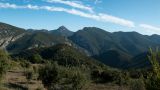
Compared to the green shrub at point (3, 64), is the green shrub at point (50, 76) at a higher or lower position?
lower

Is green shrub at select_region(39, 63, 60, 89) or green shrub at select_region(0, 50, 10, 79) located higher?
green shrub at select_region(0, 50, 10, 79)

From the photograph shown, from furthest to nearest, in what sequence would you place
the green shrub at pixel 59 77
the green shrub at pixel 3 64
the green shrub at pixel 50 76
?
the green shrub at pixel 50 76 → the green shrub at pixel 59 77 → the green shrub at pixel 3 64

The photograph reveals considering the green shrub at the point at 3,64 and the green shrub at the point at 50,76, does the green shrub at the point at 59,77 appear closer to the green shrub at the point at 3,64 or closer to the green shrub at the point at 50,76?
the green shrub at the point at 50,76

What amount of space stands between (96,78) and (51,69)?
22819mm

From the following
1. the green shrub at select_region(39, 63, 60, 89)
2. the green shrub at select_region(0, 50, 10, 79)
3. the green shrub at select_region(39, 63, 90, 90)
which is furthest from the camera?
the green shrub at select_region(39, 63, 60, 89)

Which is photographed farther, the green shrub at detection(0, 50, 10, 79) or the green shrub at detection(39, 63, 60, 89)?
the green shrub at detection(39, 63, 60, 89)

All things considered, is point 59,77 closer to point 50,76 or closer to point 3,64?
point 50,76

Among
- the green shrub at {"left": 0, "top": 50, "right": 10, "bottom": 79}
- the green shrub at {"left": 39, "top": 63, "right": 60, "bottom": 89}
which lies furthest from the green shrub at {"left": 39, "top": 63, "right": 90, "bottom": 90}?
the green shrub at {"left": 0, "top": 50, "right": 10, "bottom": 79}

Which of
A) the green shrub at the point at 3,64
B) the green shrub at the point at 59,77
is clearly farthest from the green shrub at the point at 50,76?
the green shrub at the point at 3,64

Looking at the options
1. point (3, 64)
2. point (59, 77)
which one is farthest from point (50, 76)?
point (3, 64)

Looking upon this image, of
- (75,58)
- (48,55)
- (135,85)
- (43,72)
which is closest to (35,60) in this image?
(75,58)

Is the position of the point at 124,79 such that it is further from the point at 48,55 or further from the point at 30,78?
the point at 48,55

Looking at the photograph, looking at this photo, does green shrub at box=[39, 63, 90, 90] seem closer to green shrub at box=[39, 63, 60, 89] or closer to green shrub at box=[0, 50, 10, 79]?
green shrub at box=[39, 63, 60, 89]

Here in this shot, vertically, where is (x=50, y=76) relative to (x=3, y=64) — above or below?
below
